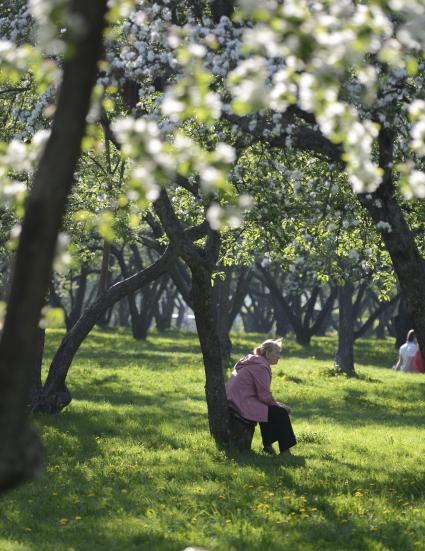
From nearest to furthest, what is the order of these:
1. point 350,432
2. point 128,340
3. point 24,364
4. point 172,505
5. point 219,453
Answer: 1. point 24,364
2. point 172,505
3. point 219,453
4. point 350,432
5. point 128,340

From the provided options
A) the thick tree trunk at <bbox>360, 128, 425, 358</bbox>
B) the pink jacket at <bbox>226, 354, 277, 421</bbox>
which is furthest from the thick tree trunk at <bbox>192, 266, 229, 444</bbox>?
the thick tree trunk at <bbox>360, 128, 425, 358</bbox>

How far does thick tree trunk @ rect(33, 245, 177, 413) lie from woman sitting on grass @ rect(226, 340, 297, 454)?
363cm

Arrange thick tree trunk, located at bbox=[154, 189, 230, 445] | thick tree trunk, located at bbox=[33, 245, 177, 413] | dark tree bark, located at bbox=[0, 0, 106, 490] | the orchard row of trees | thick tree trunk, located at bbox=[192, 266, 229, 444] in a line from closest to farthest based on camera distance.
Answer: dark tree bark, located at bbox=[0, 0, 106, 490]
the orchard row of trees
thick tree trunk, located at bbox=[154, 189, 230, 445]
thick tree trunk, located at bbox=[192, 266, 229, 444]
thick tree trunk, located at bbox=[33, 245, 177, 413]

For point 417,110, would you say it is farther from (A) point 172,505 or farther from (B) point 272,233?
(B) point 272,233

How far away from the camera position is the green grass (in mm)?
9484

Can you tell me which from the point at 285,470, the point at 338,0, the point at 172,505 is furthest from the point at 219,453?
the point at 338,0

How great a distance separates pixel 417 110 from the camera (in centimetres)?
682

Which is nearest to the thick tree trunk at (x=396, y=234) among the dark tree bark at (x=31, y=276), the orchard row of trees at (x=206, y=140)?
the orchard row of trees at (x=206, y=140)

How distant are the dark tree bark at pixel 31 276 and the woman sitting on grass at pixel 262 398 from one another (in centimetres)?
1029

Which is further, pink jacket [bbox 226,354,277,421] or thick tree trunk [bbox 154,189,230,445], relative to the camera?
pink jacket [bbox 226,354,277,421]

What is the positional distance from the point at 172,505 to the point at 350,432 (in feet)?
22.5

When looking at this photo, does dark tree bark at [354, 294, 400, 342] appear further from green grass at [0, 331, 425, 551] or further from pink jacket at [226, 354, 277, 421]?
pink jacket at [226, 354, 277, 421]

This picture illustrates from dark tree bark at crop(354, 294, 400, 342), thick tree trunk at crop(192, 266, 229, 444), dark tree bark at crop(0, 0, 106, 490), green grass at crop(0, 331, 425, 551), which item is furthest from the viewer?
dark tree bark at crop(354, 294, 400, 342)

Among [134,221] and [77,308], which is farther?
[77,308]
